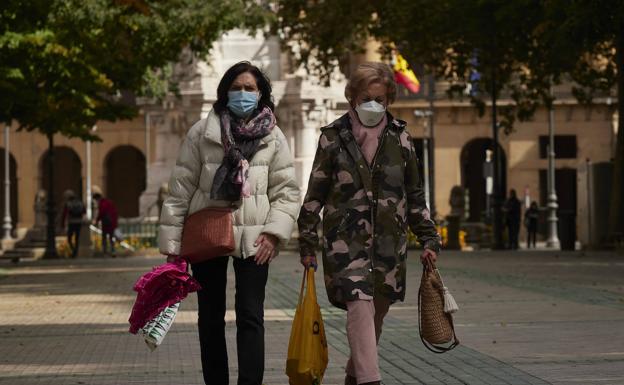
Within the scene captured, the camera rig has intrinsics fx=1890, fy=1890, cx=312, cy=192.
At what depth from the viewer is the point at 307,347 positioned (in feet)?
32.4

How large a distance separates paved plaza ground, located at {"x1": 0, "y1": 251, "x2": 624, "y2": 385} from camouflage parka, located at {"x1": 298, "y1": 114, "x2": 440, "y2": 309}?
1885mm

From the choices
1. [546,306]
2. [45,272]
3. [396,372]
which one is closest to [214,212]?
[396,372]

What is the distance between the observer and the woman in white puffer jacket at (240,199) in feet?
33.2

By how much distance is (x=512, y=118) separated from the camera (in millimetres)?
45500

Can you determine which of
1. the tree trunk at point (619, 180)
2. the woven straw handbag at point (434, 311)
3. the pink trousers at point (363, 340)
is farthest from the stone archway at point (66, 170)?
the pink trousers at point (363, 340)

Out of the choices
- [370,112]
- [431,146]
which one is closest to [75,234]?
[431,146]

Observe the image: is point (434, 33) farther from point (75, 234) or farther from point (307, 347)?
point (307, 347)

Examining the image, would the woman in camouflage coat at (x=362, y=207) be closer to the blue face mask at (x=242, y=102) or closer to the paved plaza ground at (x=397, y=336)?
the blue face mask at (x=242, y=102)

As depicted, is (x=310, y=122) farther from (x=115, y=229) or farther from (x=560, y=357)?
(x=560, y=357)

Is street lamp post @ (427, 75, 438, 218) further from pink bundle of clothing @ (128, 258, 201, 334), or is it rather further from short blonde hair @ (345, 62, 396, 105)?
pink bundle of clothing @ (128, 258, 201, 334)

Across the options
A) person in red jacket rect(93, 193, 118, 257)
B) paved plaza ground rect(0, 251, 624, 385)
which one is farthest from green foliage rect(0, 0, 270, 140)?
person in red jacket rect(93, 193, 118, 257)

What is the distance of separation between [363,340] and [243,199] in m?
1.00

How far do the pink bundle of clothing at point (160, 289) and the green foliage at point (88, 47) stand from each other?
21.3m

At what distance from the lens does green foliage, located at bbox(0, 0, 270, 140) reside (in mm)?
33094
